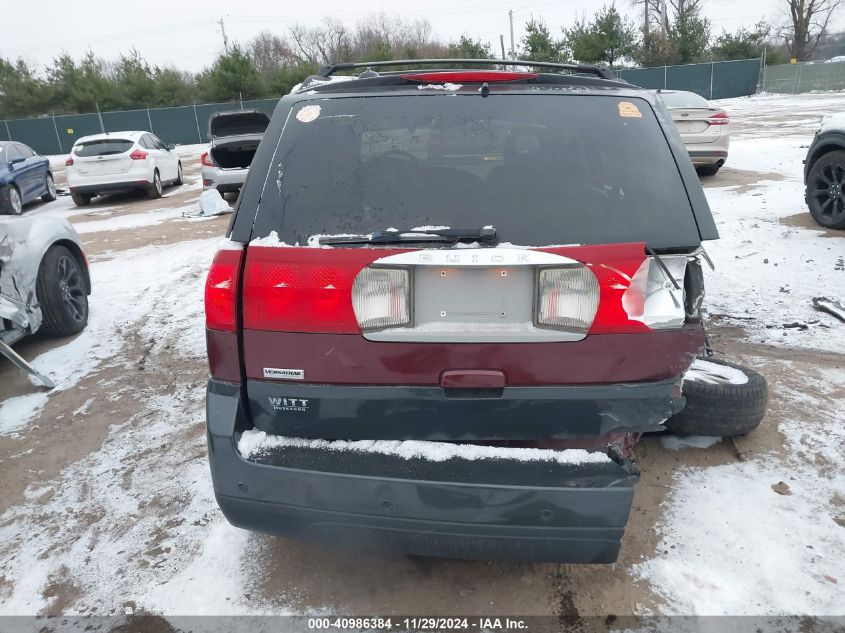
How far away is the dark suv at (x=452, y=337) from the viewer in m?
2.04

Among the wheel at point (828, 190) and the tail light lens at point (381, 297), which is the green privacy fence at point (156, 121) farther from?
the tail light lens at point (381, 297)

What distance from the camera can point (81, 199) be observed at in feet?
47.8

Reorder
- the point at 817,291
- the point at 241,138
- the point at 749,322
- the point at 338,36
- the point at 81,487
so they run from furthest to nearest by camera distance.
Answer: the point at 338,36
the point at 241,138
the point at 817,291
the point at 749,322
the point at 81,487

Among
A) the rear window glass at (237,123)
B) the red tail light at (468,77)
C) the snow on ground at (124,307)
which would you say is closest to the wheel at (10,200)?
the rear window glass at (237,123)

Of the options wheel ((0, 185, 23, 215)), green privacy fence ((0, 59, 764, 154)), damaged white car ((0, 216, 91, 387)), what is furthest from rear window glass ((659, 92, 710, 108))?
green privacy fence ((0, 59, 764, 154))

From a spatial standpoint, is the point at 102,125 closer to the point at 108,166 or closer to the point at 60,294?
the point at 108,166

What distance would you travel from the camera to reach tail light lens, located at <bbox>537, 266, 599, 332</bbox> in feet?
6.69

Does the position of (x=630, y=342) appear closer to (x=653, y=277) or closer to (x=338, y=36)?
(x=653, y=277)

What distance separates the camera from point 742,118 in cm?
2455

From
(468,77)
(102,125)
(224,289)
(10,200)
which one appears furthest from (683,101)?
(102,125)

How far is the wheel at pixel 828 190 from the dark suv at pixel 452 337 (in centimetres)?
642

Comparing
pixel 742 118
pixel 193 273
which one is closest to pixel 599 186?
pixel 193 273

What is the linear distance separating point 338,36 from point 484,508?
77.6 m

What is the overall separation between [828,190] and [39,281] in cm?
843
